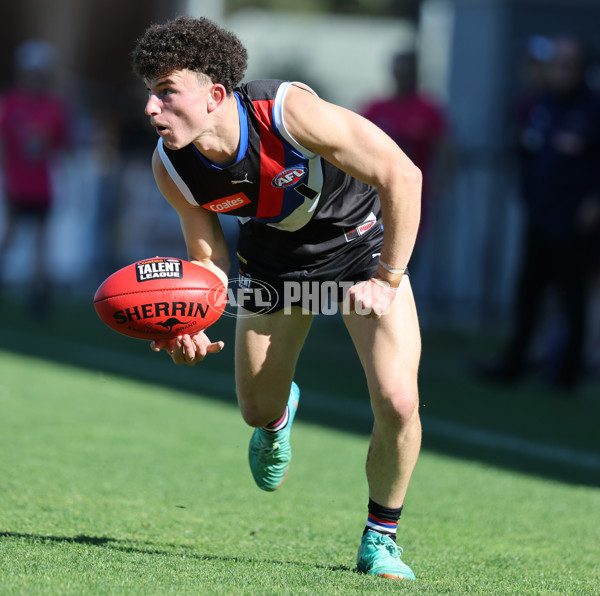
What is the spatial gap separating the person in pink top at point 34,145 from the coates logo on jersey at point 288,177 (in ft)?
27.7

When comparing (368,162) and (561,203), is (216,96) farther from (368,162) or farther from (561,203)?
(561,203)

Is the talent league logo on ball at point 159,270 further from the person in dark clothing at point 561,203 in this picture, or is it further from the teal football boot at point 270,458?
the person in dark clothing at point 561,203

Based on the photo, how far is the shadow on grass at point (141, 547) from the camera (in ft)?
14.0

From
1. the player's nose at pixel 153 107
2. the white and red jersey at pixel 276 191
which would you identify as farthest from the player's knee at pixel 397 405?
the player's nose at pixel 153 107

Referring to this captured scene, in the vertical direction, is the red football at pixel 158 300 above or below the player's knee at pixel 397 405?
above

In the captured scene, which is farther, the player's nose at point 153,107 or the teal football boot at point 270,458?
the teal football boot at point 270,458

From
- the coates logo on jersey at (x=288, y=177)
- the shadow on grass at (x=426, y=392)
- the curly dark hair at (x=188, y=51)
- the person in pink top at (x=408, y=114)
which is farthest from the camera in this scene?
the person in pink top at (x=408, y=114)

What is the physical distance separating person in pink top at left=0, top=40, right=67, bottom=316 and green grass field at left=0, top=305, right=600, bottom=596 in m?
3.00

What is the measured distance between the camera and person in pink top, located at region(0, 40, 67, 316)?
40.4 ft

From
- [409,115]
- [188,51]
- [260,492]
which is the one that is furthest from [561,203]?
[188,51]

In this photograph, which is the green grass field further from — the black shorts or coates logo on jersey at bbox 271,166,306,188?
coates logo on jersey at bbox 271,166,306,188

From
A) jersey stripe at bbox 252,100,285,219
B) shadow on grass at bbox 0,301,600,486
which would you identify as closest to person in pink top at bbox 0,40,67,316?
shadow on grass at bbox 0,301,600,486

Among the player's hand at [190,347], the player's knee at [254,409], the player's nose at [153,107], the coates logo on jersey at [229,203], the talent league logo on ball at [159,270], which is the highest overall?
the player's nose at [153,107]

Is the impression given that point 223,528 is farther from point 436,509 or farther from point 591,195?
point 591,195
